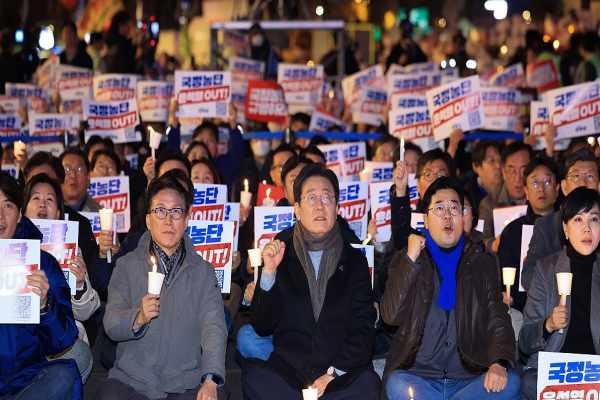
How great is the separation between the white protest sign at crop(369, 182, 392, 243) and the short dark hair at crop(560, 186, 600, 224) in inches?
92.0

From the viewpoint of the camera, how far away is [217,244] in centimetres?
767

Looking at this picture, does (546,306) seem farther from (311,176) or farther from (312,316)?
(311,176)

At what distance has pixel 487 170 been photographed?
10.4 metres

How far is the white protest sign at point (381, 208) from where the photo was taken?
905cm

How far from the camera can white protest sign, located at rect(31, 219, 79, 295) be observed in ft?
23.8

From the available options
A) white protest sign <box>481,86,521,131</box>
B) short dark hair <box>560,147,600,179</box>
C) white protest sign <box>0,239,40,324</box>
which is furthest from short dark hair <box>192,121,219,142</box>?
white protest sign <box>0,239,40,324</box>

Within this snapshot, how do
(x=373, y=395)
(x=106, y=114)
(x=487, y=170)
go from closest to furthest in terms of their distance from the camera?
(x=373, y=395), (x=487, y=170), (x=106, y=114)

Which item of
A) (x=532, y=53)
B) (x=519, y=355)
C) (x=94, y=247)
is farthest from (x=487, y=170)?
(x=532, y=53)

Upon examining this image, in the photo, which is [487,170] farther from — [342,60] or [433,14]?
[433,14]

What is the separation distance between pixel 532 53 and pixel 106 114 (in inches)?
239

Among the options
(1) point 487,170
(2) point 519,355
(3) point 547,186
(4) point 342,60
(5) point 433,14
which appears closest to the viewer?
(2) point 519,355

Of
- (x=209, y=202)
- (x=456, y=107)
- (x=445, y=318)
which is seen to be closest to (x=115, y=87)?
(x=456, y=107)

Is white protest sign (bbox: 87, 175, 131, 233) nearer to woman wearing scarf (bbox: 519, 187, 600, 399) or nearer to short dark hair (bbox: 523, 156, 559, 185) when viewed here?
short dark hair (bbox: 523, 156, 559, 185)

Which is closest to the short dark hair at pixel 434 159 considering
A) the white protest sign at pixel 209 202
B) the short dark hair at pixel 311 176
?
the white protest sign at pixel 209 202
